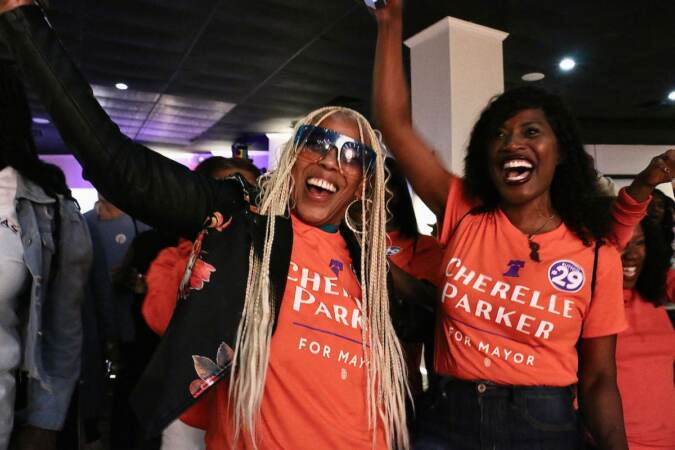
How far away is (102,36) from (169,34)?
682 millimetres

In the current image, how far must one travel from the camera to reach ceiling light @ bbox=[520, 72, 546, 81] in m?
5.96

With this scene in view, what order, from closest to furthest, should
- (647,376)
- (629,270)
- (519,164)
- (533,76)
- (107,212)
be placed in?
(519,164) < (647,376) < (629,270) < (107,212) < (533,76)

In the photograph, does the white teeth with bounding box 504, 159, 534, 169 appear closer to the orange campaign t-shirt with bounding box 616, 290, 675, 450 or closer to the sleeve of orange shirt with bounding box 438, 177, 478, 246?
the sleeve of orange shirt with bounding box 438, 177, 478, 246

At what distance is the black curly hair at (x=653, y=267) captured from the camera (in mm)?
1907

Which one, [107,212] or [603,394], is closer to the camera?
[603,394]

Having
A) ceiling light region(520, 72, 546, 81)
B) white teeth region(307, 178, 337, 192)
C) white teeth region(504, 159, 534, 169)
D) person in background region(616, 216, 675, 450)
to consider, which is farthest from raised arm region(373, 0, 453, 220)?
ceiling light region(520, 72, 546, 81)

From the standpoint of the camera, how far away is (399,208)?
2.28 metres

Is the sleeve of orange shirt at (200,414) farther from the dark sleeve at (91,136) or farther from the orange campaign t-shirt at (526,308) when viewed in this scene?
the orange campaign t-shirt at (526,308)

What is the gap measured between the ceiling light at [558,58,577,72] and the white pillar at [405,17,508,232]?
166cm

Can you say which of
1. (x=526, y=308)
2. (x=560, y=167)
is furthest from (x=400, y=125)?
(x=526, y=308)

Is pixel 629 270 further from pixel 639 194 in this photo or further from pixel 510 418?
pixel 510 418

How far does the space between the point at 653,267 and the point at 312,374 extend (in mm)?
1478

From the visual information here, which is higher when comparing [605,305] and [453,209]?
[453,209]

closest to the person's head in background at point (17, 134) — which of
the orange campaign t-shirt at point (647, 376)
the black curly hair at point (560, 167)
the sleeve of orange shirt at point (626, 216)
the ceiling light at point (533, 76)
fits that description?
the black curly hair at point (560, 167)
